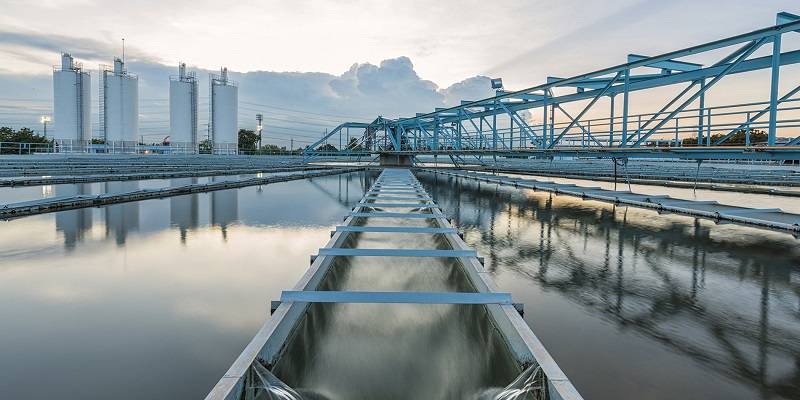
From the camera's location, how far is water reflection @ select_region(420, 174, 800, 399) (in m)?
2.58

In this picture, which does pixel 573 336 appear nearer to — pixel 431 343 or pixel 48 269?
pixel 431 343

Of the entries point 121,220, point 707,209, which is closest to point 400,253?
point 121,220

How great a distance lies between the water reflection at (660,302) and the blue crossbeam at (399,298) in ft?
1.73

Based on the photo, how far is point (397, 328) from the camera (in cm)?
347

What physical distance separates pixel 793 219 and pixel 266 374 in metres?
8.74

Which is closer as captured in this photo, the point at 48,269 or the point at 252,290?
the point at 252,290

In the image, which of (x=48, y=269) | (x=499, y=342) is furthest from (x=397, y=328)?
(x=48, y=269)

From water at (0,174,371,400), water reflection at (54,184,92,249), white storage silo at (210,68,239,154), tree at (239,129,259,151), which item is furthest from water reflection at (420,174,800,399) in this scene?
tree at (239,129,259,151)

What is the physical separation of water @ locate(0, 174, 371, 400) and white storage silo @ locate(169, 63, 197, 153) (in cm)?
4118

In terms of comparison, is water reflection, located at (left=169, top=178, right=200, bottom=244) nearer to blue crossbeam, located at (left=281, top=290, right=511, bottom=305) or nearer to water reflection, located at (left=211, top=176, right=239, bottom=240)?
water reflection, located at (left=211, top=176, right=239, bottom=240)

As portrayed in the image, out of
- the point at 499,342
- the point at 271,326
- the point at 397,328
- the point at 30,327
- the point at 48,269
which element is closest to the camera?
the point at 271,326

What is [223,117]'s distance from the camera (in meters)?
46.3

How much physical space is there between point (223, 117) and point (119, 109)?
9.30m

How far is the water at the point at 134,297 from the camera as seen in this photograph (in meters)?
2.50
